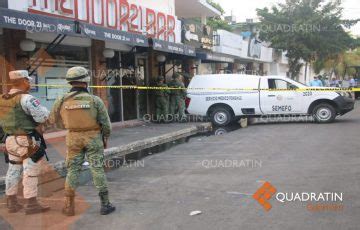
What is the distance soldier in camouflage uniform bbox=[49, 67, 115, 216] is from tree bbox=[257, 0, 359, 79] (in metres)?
27.3

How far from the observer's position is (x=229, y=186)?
21.2 feet

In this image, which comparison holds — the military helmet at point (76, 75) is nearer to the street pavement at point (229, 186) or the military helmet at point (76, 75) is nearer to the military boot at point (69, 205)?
the military boot at point (69, 205)

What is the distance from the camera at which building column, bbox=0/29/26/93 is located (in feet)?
33.7

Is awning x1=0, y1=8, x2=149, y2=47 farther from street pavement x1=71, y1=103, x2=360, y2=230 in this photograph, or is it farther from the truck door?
the truck door

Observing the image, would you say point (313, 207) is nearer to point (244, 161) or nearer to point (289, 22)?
point (244, 161)

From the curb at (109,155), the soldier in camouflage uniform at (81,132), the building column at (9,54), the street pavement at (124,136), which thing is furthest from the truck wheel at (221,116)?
the soldier in camouflage uniform at (81,132)

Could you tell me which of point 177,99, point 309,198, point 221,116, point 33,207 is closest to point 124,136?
point 221,116

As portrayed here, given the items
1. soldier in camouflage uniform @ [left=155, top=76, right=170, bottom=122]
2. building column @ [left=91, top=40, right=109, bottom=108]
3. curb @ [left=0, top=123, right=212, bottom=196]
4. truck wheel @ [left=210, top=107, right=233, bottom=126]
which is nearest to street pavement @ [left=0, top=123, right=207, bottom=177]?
curb @ [left=0, top=123, right=212, bottom=196]

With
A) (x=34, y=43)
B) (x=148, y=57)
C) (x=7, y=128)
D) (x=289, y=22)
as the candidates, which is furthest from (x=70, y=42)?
(x=289, y=22)

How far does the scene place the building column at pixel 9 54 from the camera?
33.7ft

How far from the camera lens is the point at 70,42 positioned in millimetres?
12578

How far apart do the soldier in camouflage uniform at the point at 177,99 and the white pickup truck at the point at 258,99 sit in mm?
819

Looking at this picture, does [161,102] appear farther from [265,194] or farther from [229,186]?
[265,194]

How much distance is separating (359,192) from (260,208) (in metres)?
1.50
